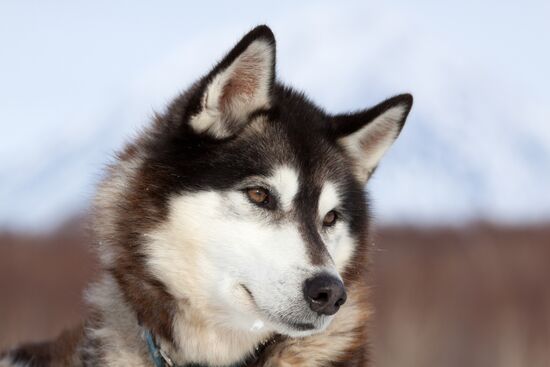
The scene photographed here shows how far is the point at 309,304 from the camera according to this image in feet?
13.5

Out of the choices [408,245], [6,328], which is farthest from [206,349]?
[408,245]

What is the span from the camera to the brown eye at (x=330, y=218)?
455cm

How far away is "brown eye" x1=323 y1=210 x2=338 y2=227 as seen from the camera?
4.55 meters

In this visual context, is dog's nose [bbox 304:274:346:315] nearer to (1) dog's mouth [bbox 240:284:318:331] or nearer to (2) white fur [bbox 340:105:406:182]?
(1) dog's mouth [bbox 240:284:318:331]

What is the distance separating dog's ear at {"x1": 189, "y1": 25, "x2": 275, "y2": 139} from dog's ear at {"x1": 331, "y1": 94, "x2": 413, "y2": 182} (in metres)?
0.45

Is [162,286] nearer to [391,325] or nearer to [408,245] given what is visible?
[391,325]

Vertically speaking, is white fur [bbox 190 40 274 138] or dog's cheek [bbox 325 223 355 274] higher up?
white fur [bbox 190 40 274 138]

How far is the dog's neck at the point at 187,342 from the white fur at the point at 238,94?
Result: 83 cm

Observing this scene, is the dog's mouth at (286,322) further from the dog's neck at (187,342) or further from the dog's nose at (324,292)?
the dog's neck at (187,342)

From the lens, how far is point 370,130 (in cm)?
496

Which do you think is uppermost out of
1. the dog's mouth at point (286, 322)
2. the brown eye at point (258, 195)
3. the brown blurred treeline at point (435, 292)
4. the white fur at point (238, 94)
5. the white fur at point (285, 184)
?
the white fur at point (238, 94)

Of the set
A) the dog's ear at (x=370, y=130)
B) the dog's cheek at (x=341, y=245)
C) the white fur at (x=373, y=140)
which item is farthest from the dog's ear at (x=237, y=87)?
the dog's cheek at (x=341, y=245)

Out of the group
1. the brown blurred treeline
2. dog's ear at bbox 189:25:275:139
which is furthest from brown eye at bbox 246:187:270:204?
the brown blurred treeline

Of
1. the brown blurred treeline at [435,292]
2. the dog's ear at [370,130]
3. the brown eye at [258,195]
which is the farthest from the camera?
the brown blurred treeline at [435,292]
